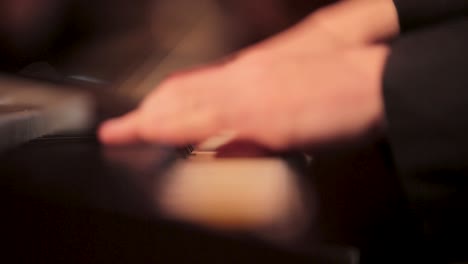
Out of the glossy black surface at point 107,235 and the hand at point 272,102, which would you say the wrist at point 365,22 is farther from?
the glossy black surface at point 107,235

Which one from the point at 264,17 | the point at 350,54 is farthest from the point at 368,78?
the point at 264,17

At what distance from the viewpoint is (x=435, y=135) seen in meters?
0.26

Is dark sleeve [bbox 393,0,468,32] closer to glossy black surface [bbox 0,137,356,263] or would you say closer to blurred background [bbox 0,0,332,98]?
blurred background [bbox 0,0,332,98]

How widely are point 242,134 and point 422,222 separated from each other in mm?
104

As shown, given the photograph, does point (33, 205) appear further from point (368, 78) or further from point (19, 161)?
point (368, 78)

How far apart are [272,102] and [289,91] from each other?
0.04ft

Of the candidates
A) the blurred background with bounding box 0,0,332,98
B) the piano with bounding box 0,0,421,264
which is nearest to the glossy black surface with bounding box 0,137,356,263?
the piano with bounding box 0,0,421,264

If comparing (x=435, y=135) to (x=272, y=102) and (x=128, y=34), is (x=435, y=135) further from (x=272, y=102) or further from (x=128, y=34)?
(x=128, y=34)

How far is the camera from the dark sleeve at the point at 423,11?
0.35 metres

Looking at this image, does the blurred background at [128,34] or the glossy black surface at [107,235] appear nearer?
the glossy black surface at [107,235]

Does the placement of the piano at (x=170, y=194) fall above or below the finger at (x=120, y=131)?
A: below

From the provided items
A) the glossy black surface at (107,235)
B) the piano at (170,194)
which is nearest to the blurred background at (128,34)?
the piano at (170,194)

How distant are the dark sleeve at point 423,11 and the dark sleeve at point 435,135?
0.27ft

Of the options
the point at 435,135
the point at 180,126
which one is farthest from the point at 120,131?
the point at 435,135
